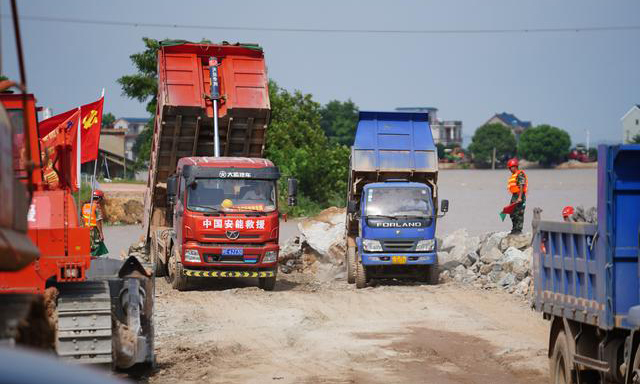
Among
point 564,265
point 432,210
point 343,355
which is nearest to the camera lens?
point 564,265

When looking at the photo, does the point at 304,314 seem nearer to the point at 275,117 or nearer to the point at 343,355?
the point at 343,355

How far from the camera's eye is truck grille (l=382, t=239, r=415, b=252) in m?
21.5

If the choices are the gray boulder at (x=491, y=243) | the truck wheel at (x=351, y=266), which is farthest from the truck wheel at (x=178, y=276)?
the gray boulder at (x=491, y=243)

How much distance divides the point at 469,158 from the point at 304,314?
360 feet

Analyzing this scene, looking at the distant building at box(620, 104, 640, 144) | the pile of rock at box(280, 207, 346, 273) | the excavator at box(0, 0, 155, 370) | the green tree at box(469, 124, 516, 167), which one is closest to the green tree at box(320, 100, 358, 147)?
the green tree at box(469, 124, 516, 167)

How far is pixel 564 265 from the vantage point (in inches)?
383

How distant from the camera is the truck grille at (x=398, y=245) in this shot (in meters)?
21.5

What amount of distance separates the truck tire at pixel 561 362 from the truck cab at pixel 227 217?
422 inches

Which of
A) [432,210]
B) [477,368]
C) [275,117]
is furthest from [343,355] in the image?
[275,117]

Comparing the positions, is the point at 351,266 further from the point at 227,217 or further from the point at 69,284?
the point at 69,284

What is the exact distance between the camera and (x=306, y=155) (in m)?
47.9

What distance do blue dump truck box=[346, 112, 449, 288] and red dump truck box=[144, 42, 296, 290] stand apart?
71.8 inches

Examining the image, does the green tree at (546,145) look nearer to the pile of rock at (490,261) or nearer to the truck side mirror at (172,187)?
the pile of rock at (490,261)

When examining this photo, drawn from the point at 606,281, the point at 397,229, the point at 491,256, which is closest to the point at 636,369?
the point at 606,281
